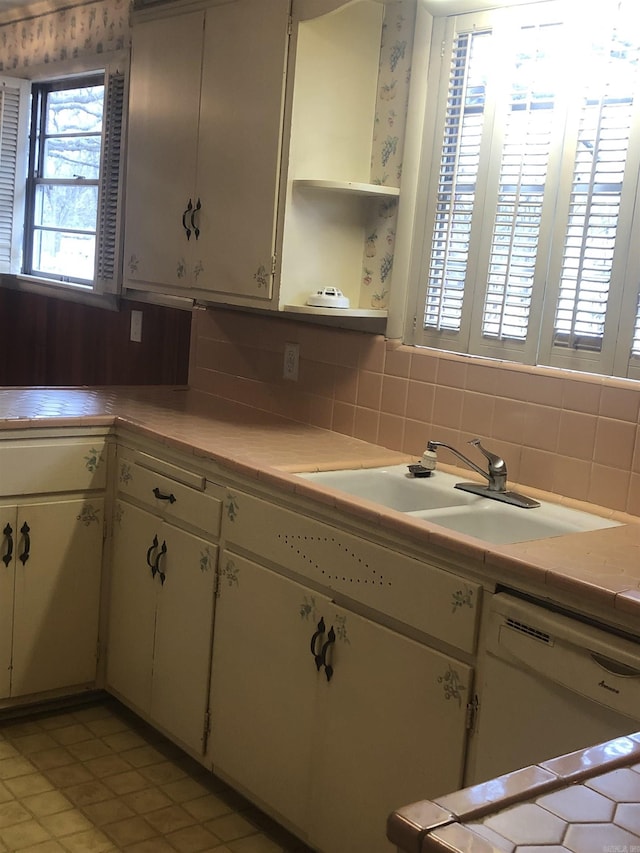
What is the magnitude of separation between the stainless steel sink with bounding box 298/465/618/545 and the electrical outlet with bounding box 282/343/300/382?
68 cm

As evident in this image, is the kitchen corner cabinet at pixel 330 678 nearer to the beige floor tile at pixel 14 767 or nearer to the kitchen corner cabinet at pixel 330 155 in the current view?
the beige floor tile at pixel 14 767

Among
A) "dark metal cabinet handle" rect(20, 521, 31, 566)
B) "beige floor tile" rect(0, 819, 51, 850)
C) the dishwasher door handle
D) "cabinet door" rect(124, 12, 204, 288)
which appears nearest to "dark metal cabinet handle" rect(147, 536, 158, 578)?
"dark metal cabinet handle" rect(20, 521, 31, 566)

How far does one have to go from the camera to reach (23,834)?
238 centimetres

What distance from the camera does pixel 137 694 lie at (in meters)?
2.91

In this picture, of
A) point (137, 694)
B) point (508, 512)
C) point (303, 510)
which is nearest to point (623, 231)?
point (508, 512)

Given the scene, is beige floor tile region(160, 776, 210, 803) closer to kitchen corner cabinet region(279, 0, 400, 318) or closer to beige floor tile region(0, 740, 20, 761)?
beige floor tile region(0, 740, 20, 761)

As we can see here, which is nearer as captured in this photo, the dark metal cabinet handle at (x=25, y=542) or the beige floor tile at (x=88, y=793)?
the beige floor tile at (x=88, y=793)

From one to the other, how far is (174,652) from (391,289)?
122cm

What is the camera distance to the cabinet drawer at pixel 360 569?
6.18 ft

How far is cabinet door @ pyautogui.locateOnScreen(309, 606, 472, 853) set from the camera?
1.92 meters

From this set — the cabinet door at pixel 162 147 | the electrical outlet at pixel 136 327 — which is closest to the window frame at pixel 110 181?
the electrical outlet at pixel 136 327

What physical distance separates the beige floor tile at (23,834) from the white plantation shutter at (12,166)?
3117 millimetres

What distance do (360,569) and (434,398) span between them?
29.8 inches

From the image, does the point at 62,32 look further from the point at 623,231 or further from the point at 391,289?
the point at 623,231
